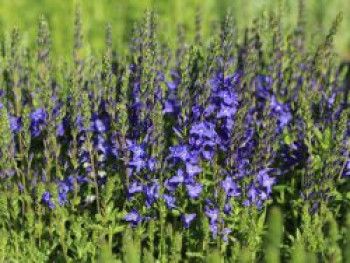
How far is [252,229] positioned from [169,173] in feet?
2.46

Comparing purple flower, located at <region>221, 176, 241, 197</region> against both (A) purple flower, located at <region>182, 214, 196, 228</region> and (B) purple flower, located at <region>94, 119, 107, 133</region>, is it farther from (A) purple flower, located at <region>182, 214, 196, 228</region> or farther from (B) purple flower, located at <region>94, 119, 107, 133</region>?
(B) purple flower, located at <region>94, 119, 107, 133</region>

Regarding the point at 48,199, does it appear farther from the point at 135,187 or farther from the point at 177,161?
the point at 177,161

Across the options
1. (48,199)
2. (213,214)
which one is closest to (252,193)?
(213,214)

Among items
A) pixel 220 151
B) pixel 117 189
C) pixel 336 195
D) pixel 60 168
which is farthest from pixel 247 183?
pixel 60 168

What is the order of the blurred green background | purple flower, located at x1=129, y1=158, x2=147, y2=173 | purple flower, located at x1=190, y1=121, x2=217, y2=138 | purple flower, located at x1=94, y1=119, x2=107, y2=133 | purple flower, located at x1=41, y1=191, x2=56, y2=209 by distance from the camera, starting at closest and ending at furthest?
purple flower, located at x1=190, y1=121, x2=217, y2=138 < purple flower, located at x1=129, y1=158, x2=147, y2=173 < purple flower, located at x1=41, y1=191, x2=56, y2=209 < purple flower, located at x1=94, y1=119, x2=107, y2=133 < the blurred green background

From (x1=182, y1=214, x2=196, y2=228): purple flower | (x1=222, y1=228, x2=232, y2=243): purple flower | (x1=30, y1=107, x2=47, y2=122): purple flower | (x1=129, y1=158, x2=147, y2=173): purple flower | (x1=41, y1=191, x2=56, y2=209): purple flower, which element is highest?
(x1=30, y1=107, x2=47, y2=122): purple flower

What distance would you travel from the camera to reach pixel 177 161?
405cm

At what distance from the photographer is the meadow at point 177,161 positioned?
3.78 meters

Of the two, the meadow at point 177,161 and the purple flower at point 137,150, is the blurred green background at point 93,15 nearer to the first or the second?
the meadow at point 177,161

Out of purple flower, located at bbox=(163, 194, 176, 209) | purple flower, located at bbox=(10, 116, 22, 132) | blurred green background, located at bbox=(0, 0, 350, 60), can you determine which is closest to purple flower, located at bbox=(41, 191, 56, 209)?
purple flower, located at bbox=(10, 116, 22, 132)

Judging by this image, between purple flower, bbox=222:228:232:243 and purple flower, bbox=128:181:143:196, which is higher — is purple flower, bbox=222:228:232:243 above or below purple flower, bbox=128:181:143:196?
below

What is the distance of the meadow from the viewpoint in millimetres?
3777

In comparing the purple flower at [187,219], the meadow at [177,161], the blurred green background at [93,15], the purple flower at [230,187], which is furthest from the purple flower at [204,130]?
the blurred green background at [93,15]

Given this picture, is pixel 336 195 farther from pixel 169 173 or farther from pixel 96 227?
pixel 96 227
